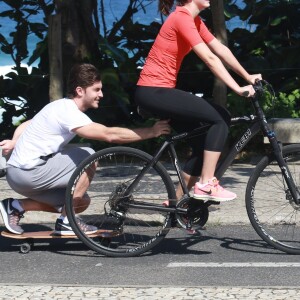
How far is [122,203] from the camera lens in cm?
726

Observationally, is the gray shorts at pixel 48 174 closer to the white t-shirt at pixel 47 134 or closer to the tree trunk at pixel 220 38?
the white t-shirt at pixel 47 134

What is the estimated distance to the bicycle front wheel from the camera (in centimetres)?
717

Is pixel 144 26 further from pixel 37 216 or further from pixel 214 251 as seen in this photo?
pixel 214 251

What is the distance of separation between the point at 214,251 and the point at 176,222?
373mm

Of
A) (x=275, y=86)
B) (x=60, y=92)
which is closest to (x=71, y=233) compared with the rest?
(x=60, y=92)

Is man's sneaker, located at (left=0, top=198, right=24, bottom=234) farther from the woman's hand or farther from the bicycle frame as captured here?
the woman's hand

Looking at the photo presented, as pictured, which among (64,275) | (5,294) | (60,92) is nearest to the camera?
(5,294)

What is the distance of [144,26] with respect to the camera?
14.2m

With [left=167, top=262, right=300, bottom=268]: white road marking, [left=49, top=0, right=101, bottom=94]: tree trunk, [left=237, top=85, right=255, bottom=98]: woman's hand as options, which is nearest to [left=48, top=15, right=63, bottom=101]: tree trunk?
[left=49, top=0, right=101, bottom=94]: tree trunk

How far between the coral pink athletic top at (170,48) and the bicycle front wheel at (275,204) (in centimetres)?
88

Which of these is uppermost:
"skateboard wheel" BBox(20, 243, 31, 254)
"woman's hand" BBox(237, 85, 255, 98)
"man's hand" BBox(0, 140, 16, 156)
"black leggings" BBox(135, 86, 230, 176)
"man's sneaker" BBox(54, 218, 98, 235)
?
"woman's hand" BBox(237, 85, 255, 98)

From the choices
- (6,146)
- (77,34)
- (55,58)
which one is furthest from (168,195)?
(77,34)

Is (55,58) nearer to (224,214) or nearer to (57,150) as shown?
(224,214)

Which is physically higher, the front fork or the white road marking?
the front fork
